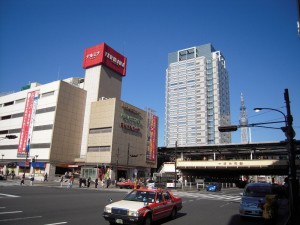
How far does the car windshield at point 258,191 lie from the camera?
14228mm

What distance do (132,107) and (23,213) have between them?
194ft

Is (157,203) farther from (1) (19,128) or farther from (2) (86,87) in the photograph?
(1) (19,128)

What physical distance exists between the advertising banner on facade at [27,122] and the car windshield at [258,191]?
63.2 meters

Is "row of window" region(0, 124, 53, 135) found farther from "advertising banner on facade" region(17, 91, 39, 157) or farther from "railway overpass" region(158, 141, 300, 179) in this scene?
"railway overpass" region(158, 141, 300, 179)

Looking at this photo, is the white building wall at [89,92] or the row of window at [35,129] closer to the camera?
the row of window at [35,129]

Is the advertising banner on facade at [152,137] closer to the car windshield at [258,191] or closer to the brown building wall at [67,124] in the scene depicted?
the brown building wall at [67,124]

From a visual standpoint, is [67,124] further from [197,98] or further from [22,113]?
[197,98]

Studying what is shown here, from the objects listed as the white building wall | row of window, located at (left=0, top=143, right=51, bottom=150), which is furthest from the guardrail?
row of window, located at (left=0, top=143, right=51, bottom=150)

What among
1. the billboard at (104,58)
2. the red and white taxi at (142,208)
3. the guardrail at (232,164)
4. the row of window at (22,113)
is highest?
the billboard at (104,58)

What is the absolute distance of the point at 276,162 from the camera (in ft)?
205

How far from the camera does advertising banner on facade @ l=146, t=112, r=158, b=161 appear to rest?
76250 millimetres

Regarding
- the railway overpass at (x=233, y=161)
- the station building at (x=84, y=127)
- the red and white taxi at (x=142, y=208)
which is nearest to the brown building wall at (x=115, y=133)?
the station building at (x=84, y=127)

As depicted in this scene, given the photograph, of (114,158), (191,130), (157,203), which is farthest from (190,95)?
Answer: (157,203)

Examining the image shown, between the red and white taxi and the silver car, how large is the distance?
3616mm
